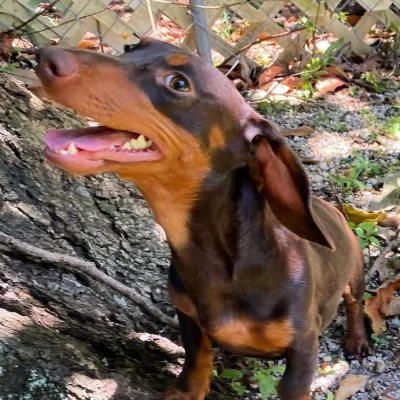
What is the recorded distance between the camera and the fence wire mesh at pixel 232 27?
218 inches

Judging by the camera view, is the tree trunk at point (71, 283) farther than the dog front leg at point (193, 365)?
No

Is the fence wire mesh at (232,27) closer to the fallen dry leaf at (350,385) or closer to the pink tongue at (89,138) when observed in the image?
the fallen dry leaf at (350,385)

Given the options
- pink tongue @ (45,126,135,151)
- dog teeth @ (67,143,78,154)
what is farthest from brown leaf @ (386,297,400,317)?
dog teeth @ (67,143,78,154)

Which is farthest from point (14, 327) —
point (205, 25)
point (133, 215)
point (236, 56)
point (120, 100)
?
point (236, 56)

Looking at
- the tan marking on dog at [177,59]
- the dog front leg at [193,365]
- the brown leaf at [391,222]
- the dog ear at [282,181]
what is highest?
the brown leaf at [391,222]

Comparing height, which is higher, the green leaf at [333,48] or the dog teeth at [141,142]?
the green leaf at [333,48]

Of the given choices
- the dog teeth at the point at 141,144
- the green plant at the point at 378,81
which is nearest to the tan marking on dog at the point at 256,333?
the dog teeth at the point at 141,144

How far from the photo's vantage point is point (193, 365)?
2926 millimetres

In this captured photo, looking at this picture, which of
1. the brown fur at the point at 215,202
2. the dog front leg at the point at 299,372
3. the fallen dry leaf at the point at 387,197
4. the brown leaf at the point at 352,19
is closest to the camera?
the brown fur at the point at 215,202

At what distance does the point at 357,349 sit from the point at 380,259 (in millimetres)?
605

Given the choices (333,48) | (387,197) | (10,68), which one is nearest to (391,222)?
(387,197)

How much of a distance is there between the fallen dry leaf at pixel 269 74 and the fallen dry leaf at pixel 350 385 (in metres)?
2.85

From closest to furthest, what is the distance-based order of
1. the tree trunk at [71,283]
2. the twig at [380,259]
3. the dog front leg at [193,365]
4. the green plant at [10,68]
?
1. the tree trunk at [71,283]
2. the dog front leg at [193,365]
3. the twig at [380,259]
4. the green plant at [10,68]

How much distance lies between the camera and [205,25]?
17.2ft
